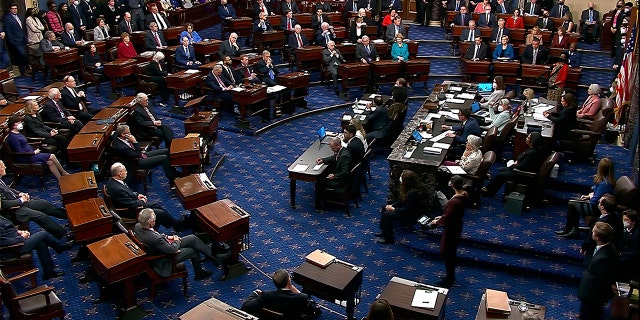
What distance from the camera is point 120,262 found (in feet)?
22.9

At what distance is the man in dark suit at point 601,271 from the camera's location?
6.55 m

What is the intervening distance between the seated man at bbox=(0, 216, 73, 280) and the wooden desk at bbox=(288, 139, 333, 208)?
348 cm

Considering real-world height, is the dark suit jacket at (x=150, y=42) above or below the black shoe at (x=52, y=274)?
above

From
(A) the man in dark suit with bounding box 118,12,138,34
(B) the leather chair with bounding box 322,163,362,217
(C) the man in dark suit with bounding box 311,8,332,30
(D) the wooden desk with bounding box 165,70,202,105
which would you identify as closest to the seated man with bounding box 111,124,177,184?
(B) the leather chair with bounding box 322,163,362,217

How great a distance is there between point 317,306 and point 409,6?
1449 cm

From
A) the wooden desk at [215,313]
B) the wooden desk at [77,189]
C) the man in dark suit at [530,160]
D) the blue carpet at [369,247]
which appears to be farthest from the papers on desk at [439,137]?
the wooden desk at [77,189]

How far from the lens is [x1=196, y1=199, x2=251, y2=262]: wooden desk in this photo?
26.0ft

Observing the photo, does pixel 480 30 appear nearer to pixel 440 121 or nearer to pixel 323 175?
pixel 440 121

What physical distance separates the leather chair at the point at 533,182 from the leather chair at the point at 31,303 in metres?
6.45

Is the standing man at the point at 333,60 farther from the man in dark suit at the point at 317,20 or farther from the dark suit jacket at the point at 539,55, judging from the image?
the dark suit jacket at the point at 539,55

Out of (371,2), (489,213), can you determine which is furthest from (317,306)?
(371,2)

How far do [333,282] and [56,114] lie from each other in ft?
21.7

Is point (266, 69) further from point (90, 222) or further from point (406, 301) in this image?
point (406, 301)

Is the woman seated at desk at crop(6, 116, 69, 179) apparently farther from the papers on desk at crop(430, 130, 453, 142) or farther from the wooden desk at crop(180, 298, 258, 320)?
the papers on desk at crop(430, 130, 453, 142)
